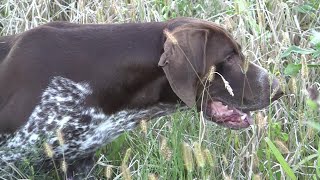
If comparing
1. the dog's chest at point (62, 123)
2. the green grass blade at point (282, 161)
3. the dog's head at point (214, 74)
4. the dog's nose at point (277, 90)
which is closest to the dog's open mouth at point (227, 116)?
the dog's head at point (214, 74)

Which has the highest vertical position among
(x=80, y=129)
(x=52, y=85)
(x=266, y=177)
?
(x=52, y=85)

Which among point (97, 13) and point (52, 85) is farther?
point (97, 13)

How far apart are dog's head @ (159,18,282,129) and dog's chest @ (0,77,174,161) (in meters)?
0.37

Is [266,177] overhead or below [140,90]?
below

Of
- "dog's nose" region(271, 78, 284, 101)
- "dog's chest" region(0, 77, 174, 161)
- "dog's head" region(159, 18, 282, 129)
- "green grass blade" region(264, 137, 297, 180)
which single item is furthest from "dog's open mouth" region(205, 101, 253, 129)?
"green grass blade" region(264, 137, 297, 180)

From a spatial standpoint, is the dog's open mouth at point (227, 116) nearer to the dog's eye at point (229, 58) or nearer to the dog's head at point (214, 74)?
the dog's head at point (214, 74)

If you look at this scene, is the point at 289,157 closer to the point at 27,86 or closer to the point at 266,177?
the point at 266,177

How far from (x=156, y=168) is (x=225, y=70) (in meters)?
0.56

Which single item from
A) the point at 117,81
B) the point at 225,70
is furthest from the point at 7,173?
the point at 225,70

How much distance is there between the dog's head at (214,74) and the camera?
338cm

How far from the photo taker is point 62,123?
3516 millimetres

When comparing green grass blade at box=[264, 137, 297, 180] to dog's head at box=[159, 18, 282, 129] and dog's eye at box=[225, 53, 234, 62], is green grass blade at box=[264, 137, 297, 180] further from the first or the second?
dog's eye at box=[225, 53, 234, 62]

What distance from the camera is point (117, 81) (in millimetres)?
3564

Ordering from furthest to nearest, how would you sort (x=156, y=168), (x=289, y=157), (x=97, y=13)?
(x=97, y=13) → (x=289, y=157) → (x=156, y=168)
